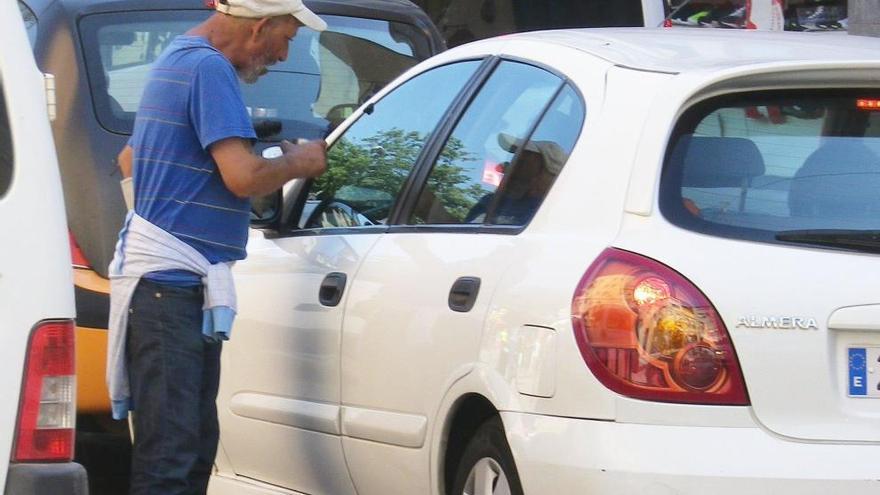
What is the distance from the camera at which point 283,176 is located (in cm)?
467

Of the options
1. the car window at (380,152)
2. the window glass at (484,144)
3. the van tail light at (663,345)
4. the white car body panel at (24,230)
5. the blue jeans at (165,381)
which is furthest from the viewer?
the car window at (380,152)

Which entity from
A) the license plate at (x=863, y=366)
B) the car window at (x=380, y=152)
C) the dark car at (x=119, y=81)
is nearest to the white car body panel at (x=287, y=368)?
the car window at (x=380, y=152)

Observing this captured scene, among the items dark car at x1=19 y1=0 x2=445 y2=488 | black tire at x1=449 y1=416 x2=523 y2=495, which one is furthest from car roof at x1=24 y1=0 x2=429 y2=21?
black tire at x1=449 y1=416 x2=523 y2=495

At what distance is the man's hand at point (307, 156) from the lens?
4738 mm

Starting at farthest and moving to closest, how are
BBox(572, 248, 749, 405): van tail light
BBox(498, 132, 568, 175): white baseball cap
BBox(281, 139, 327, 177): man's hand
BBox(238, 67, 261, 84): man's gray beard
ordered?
1. BBox(238, 67, 261, 84): man's gray beard
2. BBox(281, 139, 327, 177): man's hand
3. BBox(498, 132, 568, 175): white baseball cap
4. BBox(572, 248, 749, 405): van tail light

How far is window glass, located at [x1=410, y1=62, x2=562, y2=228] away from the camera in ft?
14.8

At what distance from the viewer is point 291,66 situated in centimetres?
773

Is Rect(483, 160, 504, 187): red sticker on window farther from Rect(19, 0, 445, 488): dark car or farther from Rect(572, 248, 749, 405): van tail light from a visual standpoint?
Rect(19, 0, 445, 488): dark car

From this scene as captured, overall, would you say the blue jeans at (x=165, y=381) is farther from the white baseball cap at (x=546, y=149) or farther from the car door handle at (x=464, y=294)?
the white baseball cap at (x=546, y=149)

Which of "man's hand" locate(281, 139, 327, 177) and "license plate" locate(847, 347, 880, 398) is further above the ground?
"man's hand" locate(281, 139, 327, 177)

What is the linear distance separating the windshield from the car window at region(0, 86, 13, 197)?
341 centimetres

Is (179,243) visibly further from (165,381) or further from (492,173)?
(492,173)

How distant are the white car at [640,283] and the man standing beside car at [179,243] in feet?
1.48

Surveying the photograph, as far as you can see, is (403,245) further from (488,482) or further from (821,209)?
(821,209)
